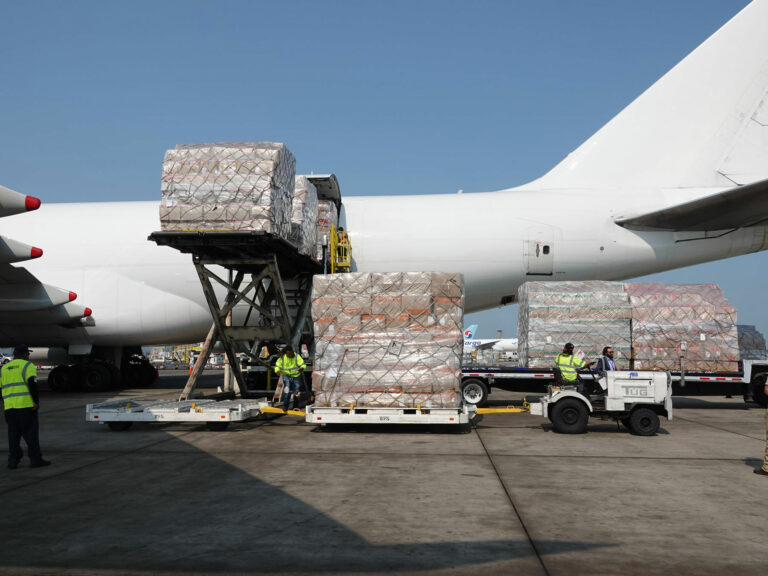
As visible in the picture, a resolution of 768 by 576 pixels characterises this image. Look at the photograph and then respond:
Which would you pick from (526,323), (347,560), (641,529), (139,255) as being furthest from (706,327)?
(139,255)

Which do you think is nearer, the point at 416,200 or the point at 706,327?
the point at 706,327

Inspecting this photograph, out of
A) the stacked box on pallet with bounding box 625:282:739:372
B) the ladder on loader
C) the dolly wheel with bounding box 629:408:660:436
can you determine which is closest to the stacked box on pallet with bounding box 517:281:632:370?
the stacked box on pallet with bounding box 625:282:739:372

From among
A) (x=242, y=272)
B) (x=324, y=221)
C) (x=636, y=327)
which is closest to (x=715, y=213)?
(x=636, y=327)

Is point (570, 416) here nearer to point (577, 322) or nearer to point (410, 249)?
point (577, 322)

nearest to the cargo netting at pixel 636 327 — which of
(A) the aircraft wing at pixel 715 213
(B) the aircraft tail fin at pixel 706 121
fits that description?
(A) the aircraft wing at pixel 715 213

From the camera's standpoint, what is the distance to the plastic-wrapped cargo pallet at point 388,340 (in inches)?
434

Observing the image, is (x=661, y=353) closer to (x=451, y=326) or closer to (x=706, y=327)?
(x=706, y=327)

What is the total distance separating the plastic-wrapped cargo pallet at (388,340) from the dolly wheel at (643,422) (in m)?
3.33

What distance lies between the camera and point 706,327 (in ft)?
48.8

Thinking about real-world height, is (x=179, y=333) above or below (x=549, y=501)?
above

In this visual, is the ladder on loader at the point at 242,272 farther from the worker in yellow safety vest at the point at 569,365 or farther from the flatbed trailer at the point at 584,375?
the worker in yellow safety vest at the point at 569,365

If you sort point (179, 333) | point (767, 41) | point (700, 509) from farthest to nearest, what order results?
point (179, 333)
point (767, 41)
point (700, 509)

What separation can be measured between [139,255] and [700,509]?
1653cm

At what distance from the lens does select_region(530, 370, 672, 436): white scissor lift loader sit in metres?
11.0
